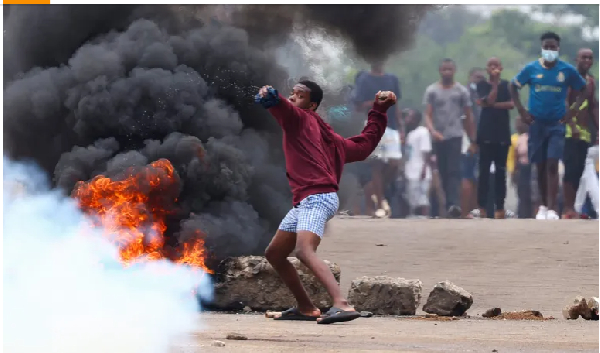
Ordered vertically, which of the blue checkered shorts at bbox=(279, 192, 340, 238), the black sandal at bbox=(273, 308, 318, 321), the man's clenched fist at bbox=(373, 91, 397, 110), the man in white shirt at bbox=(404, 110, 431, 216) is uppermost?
the man in white shirt at bbox=(404, 110, 431, 216)

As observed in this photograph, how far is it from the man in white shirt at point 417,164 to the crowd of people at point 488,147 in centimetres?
1

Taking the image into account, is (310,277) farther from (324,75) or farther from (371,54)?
(371,54)

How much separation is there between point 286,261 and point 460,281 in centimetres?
484

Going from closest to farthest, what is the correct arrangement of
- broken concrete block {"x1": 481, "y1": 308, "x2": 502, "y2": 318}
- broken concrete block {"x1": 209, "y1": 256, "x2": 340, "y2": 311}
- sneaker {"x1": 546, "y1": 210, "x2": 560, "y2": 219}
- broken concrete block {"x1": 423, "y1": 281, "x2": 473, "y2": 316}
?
broken concrete block {"x1": 481, "y1": 308, "x2": 502, "y2": 318}
broken concrete block {"x1": 423, "y1": 281, "x2": 473, "y2": 316}
broken concrete block {"x1": 209, "y1": 256, "x2": 340, "y2": 311}
sneaker {"x1": 546, "y1": 210, "x2": 560, "y2": 219}

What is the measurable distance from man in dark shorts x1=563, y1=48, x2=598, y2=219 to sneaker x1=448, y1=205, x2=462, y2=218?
1.67 metres

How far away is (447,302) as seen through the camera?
34.7ft

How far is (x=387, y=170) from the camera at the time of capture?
1731cm

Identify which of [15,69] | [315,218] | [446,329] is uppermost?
[15,69]

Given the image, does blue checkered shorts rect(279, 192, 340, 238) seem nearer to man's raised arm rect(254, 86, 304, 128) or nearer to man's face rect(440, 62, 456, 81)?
man's raised arm rect(254, 86, 304, 128)

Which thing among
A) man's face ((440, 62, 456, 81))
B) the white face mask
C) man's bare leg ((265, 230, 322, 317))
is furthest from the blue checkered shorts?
man's face ((440, 62, 456, 81))

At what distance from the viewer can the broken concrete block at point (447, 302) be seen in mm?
10531

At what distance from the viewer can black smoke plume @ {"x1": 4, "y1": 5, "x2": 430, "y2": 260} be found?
10906mm

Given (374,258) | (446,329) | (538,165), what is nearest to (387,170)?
(538,165)

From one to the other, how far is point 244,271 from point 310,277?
598mm
